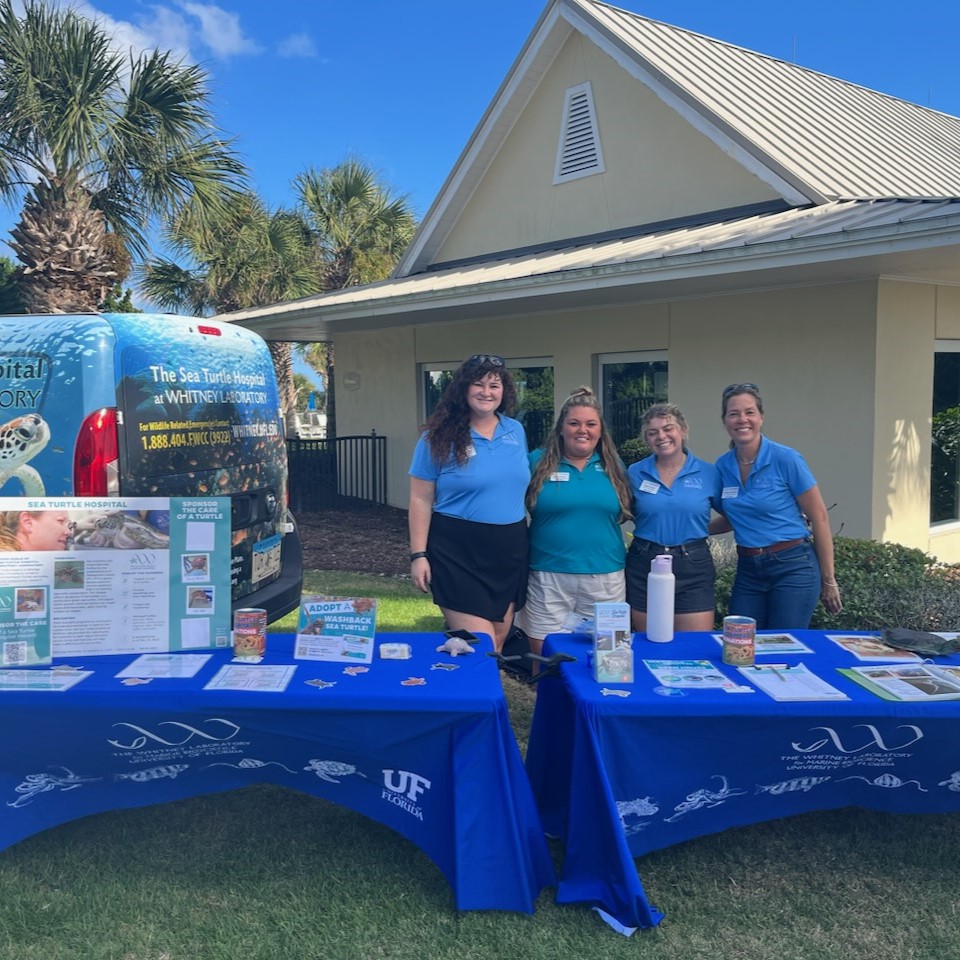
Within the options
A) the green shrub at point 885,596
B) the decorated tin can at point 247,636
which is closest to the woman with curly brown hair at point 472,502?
the decorated tin can at point 247,636

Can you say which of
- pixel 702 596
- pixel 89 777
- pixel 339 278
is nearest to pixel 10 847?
pixel 89 777

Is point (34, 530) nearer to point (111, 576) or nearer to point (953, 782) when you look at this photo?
point (111, 576)

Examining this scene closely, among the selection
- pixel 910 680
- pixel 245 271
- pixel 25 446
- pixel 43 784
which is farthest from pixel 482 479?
pixel 245 271

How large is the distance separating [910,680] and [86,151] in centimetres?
1046

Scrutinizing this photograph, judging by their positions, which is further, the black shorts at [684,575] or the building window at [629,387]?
the building window at [629,387]

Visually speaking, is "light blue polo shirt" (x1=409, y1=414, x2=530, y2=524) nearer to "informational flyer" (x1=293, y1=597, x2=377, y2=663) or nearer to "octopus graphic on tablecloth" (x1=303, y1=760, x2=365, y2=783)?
"informational flyer" (x1=293, y1=597, x2=377, y2=663)

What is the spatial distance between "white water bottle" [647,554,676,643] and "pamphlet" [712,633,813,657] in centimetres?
22

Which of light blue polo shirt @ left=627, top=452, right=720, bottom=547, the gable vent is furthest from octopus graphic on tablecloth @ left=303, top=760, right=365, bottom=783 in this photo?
the gable vent

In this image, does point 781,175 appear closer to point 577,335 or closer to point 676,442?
point 577,335

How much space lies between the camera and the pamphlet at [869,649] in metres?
3.23

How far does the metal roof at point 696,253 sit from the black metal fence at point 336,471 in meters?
2.81

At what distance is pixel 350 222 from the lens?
21250mm

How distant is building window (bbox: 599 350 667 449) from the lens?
27.8ft

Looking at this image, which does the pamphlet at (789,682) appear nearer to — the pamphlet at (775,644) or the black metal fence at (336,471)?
the pamphlet at (775,644)
